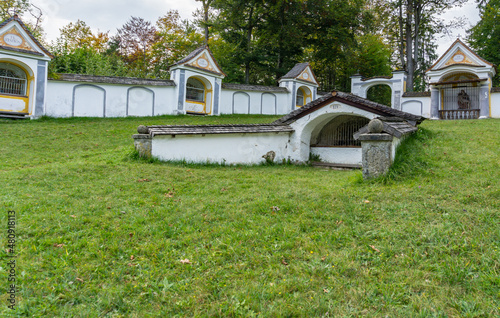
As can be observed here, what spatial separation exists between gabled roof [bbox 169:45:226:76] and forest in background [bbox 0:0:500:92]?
220 inches

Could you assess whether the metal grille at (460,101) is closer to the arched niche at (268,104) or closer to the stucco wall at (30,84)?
the arched niche at (268,104)

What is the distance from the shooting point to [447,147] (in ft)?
27.0

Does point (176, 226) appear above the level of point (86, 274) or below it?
above

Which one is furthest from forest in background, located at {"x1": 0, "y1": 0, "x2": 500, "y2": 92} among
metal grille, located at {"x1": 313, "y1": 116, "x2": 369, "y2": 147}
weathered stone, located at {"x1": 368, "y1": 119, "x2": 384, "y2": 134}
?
weathered stone, located at {"x1": 368, "y1": 119, "x2": 384, "y2": 134}

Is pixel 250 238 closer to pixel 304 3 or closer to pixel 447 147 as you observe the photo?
pixel 447 147

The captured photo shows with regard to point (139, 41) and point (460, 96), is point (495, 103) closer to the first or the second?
point (460, 96)

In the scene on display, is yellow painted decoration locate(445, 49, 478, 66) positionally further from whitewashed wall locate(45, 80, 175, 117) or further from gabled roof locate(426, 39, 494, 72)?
whitewashed wall locate(45, 80, 175, 117)

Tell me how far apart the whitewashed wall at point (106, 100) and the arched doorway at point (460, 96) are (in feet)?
64.6

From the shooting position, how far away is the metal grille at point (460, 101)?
68.8ft

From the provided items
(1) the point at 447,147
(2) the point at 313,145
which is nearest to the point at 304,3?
(2) the point at 313,145

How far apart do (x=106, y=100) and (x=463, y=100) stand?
81.2 feet

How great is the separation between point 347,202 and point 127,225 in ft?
11.5

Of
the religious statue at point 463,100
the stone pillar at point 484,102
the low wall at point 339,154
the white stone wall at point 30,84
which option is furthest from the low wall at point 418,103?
the white stone wall at point 30,84

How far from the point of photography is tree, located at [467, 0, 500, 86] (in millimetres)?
27297
